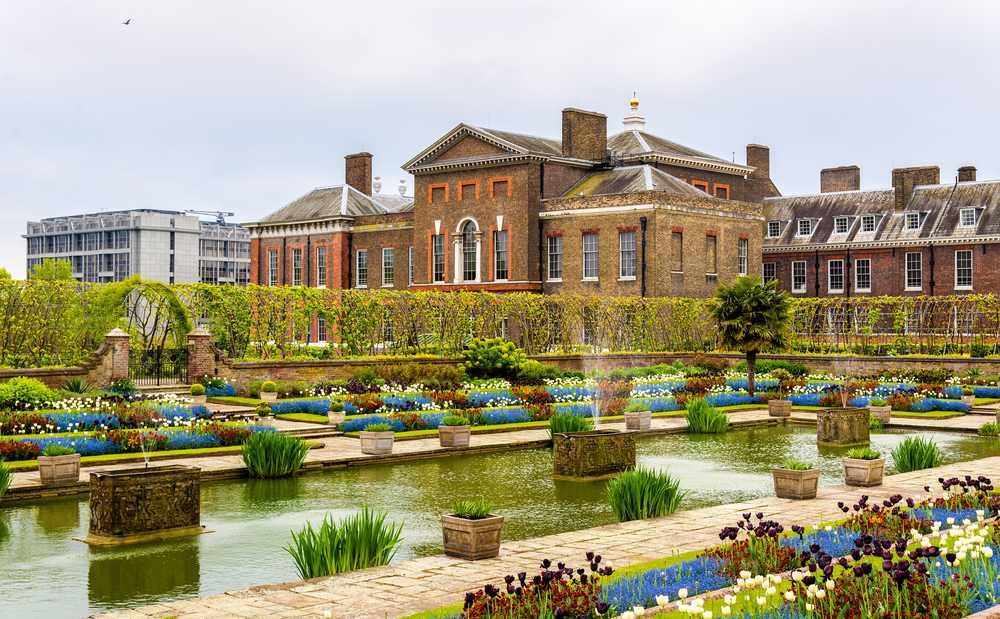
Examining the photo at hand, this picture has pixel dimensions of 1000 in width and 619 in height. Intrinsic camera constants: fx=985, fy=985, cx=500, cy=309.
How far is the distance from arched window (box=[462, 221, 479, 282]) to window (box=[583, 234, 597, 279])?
6323mm

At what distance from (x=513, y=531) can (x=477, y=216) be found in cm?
3878

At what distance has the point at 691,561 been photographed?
8.44m

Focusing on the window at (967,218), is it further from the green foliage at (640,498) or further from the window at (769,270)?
the green foliage at (640,498)

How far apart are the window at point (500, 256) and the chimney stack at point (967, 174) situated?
25.1 m

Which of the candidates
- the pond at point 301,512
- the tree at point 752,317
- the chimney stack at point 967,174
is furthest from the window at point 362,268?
the pond at point 301,512

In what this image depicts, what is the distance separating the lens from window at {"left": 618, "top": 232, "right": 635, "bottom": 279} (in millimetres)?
44375

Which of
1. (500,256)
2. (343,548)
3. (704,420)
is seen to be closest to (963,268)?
(500,256)

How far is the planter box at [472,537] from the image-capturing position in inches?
365

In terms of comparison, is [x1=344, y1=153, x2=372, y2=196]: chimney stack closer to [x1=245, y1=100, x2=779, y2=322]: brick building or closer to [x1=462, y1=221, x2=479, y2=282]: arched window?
[x1=245, y1=100, x2=779, y2=322]: brick building

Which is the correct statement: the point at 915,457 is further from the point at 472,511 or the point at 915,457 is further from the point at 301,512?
the point at 301,512

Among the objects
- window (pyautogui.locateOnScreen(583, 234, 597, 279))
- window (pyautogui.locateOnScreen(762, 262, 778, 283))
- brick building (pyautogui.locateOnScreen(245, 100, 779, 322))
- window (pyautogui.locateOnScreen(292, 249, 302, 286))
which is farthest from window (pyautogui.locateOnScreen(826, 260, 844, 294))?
window (pyautogui.locateOnScreen(292, 249, 302, 286))

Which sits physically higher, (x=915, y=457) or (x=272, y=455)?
(x=272, y=455)

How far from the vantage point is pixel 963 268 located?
49000 mm

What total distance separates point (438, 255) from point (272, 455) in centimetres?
3670
